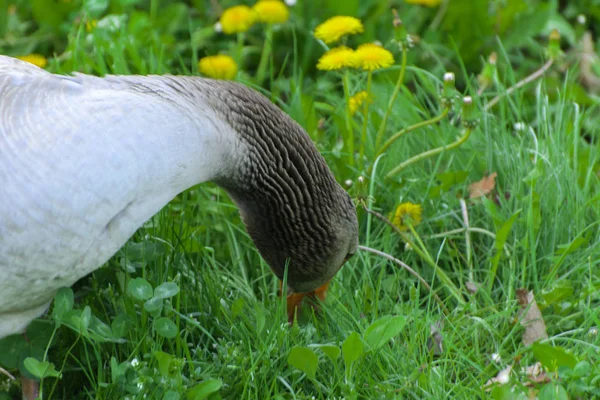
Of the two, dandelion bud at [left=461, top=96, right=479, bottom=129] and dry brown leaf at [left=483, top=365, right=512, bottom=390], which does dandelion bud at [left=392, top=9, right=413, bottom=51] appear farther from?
dry brown leaf at [left=483, top=365, right=512, bottom=390]

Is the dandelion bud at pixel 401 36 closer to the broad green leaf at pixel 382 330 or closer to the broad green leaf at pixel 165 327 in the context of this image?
the broad green leaf at pixel 382 330

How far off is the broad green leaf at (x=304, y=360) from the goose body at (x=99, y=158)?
575mm

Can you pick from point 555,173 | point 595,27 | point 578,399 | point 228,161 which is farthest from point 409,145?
point 595,27

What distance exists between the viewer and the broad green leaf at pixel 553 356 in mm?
2627

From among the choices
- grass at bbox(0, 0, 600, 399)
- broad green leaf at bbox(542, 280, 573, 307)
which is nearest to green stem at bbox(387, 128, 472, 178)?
grass at bbox(0, 0, 600, 399)

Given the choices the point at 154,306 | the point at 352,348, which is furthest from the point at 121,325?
the point at 352,348

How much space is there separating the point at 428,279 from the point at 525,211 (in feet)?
1.47

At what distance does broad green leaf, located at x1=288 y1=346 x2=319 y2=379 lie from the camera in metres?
2.63

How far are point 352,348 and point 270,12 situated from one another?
7.73 feet

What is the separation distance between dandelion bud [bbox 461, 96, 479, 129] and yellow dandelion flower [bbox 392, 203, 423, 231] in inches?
14.3

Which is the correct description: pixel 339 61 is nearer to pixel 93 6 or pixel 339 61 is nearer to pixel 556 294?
pixel 556 294

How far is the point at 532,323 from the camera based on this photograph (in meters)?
3.08

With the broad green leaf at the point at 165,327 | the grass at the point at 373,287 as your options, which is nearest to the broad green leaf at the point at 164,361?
the grass at the point at 373,287

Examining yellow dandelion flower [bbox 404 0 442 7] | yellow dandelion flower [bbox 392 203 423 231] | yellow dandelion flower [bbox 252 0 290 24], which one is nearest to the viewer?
yellow dandelion flower [bbox 392 203 423 231]
